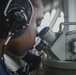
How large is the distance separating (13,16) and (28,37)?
0.14 meters

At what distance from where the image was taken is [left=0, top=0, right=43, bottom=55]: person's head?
724mm

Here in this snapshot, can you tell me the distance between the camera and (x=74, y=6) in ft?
6.17

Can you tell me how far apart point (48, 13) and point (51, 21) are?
212 millimetres

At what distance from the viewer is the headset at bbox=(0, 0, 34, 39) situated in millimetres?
643

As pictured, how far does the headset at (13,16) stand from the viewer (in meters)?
0.64

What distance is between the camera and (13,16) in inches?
25.3

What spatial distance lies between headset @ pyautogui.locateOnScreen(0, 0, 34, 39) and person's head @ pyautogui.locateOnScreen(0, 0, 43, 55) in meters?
0.05

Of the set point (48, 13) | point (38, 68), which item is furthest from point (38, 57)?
point (48, 13)

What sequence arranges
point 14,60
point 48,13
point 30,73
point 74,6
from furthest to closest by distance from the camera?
point 48,13
point 74,6
point 14,60
point 30,73

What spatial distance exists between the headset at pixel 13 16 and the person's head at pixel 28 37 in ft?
0.18

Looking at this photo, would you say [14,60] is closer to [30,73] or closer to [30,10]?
[30,73]

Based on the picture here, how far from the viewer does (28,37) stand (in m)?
0.75

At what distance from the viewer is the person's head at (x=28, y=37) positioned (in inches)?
28.5

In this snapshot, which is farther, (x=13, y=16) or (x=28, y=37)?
(x=28, y=37)
